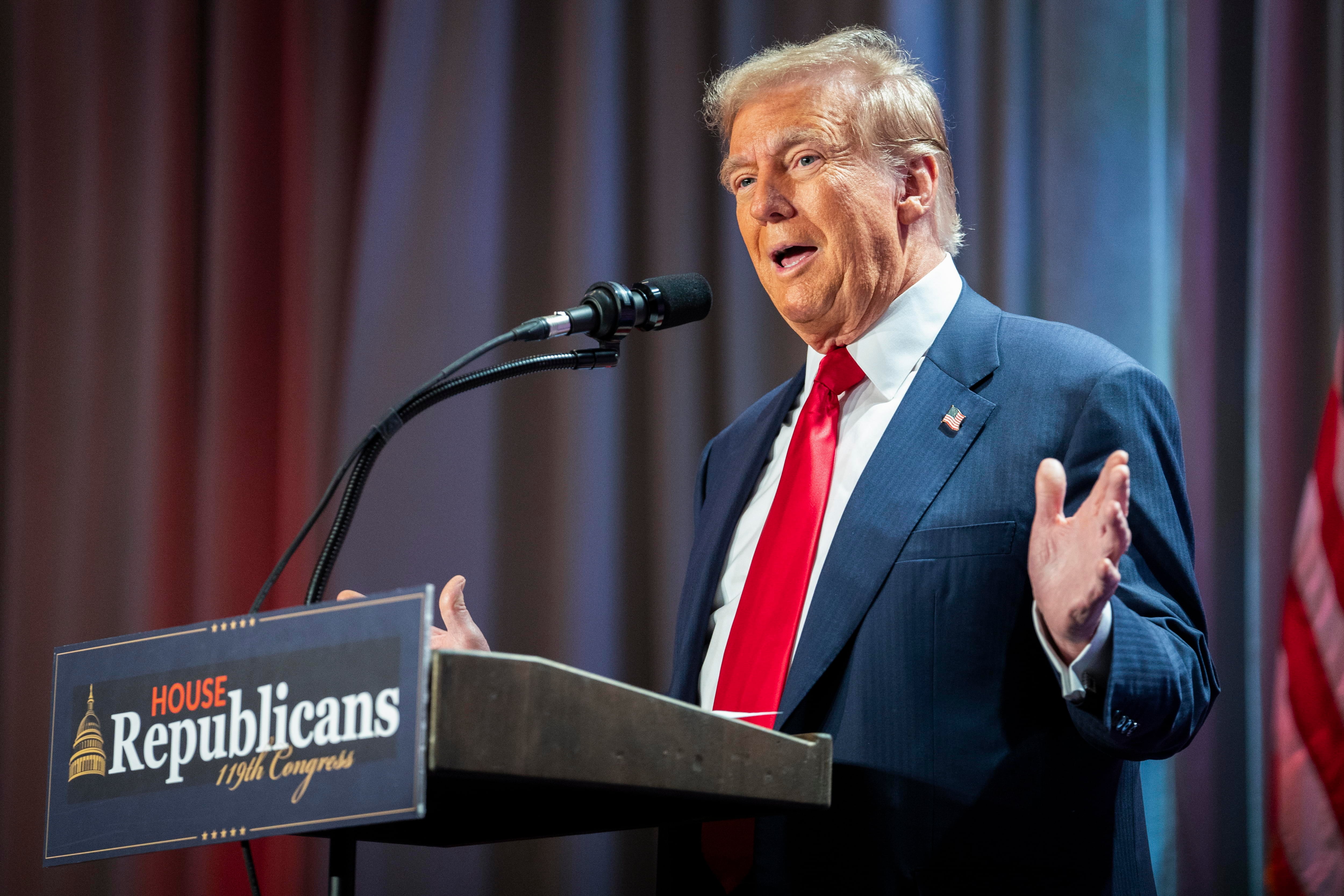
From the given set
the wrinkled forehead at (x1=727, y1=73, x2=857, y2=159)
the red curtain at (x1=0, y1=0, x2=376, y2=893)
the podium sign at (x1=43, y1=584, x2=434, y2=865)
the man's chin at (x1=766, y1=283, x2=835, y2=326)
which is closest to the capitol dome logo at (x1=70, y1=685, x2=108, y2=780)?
the podium sign at (x1=43, y1=584, x2=434, y2=865)

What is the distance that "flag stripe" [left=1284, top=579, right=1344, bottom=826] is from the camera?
196cm

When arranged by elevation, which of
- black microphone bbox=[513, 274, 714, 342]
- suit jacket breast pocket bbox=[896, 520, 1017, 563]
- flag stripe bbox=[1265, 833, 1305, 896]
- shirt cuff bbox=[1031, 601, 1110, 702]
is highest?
black microphone bbox=[513, 274, 714, 342]

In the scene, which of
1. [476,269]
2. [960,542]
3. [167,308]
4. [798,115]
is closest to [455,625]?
[960,542]

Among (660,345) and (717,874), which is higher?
(660,345)

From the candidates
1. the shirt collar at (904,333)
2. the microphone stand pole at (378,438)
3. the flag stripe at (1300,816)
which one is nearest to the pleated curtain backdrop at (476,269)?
the flag stripe at (1300,816)

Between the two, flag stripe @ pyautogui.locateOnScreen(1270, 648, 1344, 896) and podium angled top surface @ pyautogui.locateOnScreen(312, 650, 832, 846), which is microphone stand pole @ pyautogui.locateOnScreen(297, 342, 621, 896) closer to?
podium angled top surface @ pyautogui.locateOnScreen(312, 650, 832, 846)

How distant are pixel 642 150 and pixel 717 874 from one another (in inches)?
68.0

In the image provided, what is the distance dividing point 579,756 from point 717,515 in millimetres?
952

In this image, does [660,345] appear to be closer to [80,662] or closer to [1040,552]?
[1040,552]

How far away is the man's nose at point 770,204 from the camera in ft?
5.60

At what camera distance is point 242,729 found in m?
0.85

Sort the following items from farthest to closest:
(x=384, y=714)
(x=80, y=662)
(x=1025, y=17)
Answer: (x=1025, y=17) → (x=80, y=662) → (x=384, y=714)

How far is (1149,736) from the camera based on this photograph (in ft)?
3.70

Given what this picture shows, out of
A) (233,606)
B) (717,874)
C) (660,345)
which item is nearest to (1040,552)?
(717,874)
